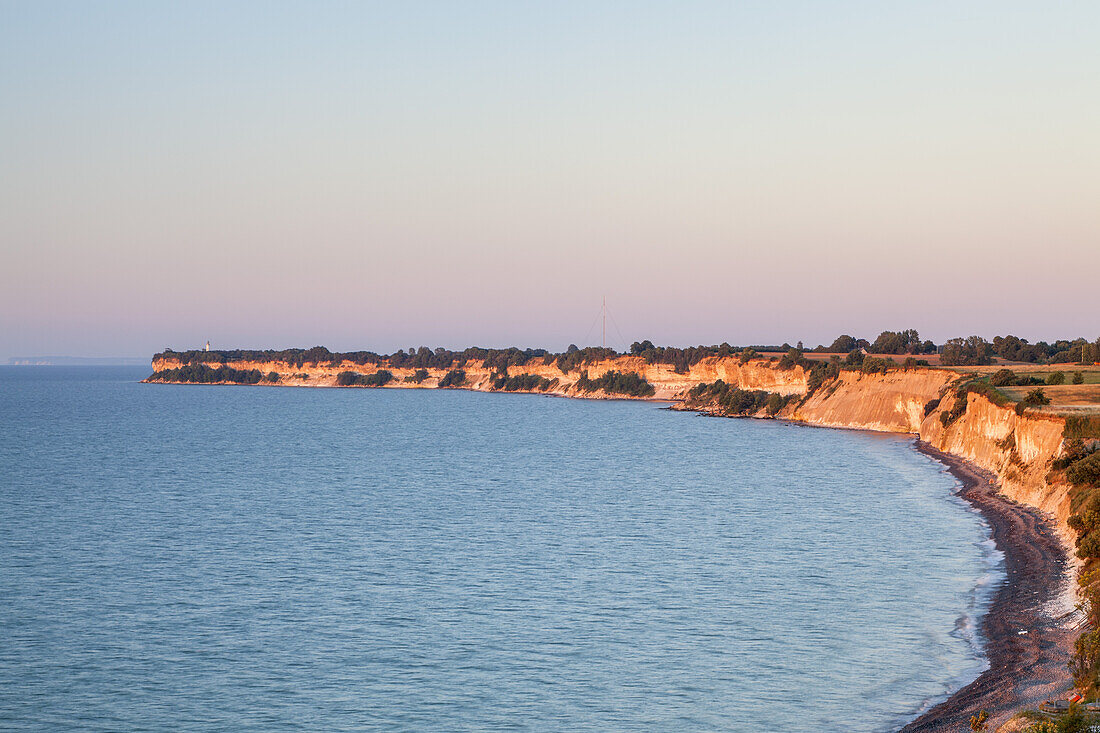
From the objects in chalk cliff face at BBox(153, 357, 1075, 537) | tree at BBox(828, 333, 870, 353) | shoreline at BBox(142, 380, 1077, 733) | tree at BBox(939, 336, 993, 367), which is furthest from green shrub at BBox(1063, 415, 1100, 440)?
tree at BBox(828, 333, 870, 353)

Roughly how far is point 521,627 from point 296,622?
22.5ft

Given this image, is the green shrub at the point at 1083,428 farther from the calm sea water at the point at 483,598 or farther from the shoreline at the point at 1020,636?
the calm sea water at the point at 483,598

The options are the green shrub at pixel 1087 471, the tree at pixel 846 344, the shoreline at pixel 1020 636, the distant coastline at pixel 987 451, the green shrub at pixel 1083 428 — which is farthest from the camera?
the tree at pixel 846 344

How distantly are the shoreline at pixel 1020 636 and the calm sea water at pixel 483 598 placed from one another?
82cm

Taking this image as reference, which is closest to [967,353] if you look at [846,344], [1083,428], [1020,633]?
[846,344]

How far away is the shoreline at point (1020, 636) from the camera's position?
74.2 feet

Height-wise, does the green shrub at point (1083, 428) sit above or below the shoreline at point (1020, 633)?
above

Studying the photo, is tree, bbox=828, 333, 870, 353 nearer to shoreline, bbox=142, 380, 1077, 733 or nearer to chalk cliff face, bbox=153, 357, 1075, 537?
chalk cliff face, bbox=153, 357, 1075, 537

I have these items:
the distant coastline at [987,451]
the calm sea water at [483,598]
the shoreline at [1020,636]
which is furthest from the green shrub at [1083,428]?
the calm sea water at [483,598]

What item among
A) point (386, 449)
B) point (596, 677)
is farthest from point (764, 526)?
point (386, 449)

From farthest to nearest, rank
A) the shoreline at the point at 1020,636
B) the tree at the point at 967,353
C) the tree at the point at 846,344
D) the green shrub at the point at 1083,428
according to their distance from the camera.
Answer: the tree at the point at 846,344 → the tree at the point at 967,353 → the green shrub at the point at 1083,428 → the shoreline at the point at 1020,636

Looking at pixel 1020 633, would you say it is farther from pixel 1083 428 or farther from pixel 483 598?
pixel 1083 428

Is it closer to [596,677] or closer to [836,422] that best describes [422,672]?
[596,677]

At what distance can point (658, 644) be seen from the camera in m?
28.8
